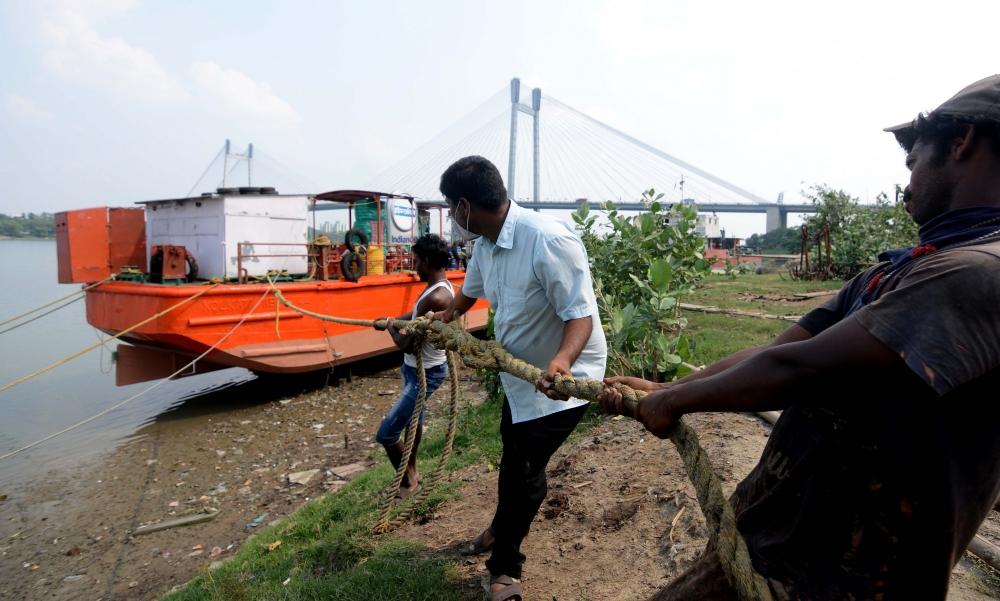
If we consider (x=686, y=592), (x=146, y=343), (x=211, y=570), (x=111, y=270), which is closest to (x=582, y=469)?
(x=686, y=592)

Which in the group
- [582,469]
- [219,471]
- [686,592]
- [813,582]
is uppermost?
[813,582]

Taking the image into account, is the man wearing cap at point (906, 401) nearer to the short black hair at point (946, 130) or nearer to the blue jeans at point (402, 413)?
the short black hair at point (946, 130)

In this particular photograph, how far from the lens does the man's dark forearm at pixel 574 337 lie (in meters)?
2.22

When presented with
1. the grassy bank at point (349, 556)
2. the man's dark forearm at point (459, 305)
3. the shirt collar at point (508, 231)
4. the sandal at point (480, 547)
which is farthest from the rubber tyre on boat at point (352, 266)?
the shirt collar at point (508, 231)

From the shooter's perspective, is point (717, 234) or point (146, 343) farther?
point (717, 234)

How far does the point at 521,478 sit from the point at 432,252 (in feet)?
6.71

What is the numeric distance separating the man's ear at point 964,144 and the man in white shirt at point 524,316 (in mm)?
1361

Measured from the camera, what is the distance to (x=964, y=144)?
110 centimetres

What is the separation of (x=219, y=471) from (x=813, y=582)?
646 cm

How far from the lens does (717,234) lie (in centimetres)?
4972

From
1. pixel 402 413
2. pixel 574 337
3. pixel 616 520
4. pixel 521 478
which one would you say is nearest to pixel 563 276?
pixel 574 337

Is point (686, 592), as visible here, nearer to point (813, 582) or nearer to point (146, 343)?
point (813, 582)

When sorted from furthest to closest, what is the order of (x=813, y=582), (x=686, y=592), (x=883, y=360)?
(x=686, y=592) → (x=813, y=582) → (x=883, y=360)

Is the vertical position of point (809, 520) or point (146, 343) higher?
point (809, 520)
